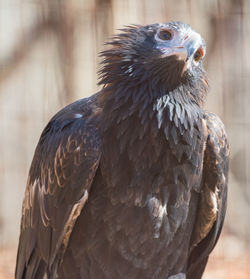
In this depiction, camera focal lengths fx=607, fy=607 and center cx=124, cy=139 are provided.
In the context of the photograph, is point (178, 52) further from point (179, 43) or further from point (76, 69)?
point (76, 69)

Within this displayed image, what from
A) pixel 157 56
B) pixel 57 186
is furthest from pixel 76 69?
pixel 157 56

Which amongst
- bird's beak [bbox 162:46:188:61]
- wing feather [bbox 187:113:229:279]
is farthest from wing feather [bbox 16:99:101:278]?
wing feather [bbox 187:113:229:279]

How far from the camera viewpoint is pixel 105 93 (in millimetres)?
3773

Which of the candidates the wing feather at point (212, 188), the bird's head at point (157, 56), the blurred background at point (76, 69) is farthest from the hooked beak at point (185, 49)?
the blurred background at point (76, 69)

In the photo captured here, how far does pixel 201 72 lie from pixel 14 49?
288cm

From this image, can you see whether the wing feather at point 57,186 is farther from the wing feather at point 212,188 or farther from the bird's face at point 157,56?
the wing feather at point 212,188

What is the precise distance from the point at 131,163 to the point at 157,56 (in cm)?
67

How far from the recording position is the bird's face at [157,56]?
11.6ft

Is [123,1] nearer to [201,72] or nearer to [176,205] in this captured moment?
[201,72]

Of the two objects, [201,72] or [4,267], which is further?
[4,267]

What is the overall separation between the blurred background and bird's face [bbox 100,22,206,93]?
2313 millimetres

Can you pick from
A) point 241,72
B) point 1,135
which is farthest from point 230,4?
point 1,135

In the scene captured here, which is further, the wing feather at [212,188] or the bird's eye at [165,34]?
the wing feather at [212,188]

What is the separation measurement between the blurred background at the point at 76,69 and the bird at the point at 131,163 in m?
2.15
